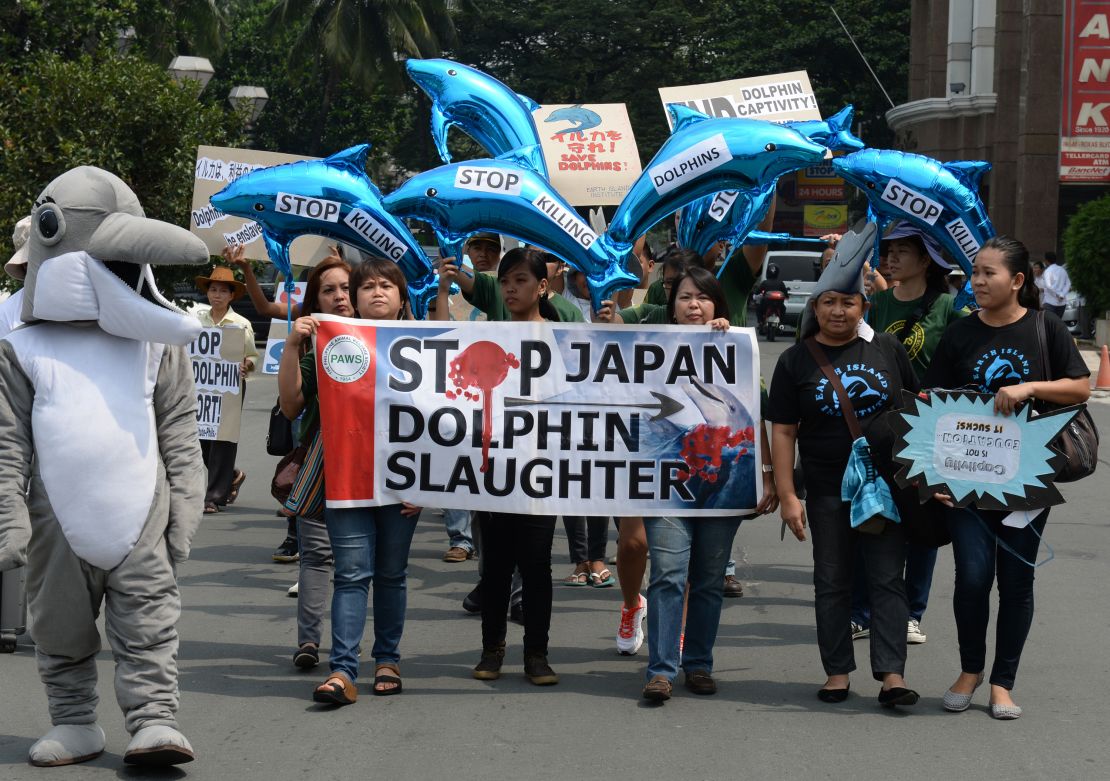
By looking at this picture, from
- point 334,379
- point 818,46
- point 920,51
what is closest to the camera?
point 334,379

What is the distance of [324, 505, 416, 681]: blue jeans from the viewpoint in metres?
6.02

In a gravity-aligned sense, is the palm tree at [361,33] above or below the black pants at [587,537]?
above

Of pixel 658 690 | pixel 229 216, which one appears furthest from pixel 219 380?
pixel 658 690

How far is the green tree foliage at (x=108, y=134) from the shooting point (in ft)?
48.5

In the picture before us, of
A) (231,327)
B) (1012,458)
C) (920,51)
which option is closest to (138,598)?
(1012,458)

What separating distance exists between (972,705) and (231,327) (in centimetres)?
640

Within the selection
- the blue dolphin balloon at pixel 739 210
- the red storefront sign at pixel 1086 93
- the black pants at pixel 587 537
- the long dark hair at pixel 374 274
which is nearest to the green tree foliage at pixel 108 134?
the black pants at pixel 587 537

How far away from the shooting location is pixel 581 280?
929cm

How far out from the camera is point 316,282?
6.75m

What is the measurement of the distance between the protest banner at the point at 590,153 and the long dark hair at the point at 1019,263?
516cm

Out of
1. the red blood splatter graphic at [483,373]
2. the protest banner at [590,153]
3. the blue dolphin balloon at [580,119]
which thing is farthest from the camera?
the blue dolphin balloon at [580,119]

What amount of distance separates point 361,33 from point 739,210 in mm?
38300

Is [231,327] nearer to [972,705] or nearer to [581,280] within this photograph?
[581,280]

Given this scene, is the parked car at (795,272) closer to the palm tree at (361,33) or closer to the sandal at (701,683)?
the palm tree at (361,33)
